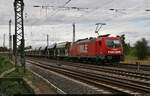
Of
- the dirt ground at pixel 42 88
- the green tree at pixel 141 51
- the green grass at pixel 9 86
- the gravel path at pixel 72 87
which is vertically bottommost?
the green grass at pixel 9 86

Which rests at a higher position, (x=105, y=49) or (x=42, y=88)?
(x=105, y=49)

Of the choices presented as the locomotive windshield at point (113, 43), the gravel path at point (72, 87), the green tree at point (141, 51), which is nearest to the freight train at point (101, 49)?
the locomotive windshield at point (113, 43)

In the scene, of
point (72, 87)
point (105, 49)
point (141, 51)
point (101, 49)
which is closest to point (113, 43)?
point (105, 49)

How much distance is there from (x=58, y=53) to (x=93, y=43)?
18.5 meters

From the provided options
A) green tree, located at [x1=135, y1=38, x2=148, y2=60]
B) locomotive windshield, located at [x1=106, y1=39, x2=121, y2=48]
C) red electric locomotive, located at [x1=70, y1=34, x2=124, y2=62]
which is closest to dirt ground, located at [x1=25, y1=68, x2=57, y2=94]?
red electric locomotive, located at [x1=70, y1=34, x2=124, y2=62]

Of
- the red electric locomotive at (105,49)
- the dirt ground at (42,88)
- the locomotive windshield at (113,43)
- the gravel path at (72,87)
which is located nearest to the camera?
the dirt ground at (42,88)

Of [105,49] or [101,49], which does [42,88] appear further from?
[101,49]

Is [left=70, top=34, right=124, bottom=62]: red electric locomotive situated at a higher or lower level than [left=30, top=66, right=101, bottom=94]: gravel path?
higher

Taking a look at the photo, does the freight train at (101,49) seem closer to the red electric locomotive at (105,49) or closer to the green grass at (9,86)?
the red electric locomotive at (105,49)

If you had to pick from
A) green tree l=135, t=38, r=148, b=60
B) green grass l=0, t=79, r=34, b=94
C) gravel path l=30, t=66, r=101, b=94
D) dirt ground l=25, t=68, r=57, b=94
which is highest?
green tree l=135, t=38, r=148, b=60

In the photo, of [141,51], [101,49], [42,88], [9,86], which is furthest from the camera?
[141,51]

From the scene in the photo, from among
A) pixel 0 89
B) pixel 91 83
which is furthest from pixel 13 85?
pixel 91 83

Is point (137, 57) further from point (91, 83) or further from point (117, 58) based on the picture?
point (91, 83)

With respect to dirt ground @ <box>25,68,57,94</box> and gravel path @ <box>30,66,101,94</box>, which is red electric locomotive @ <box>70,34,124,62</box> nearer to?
gravel path @ <box>30,66,101,94</box>
